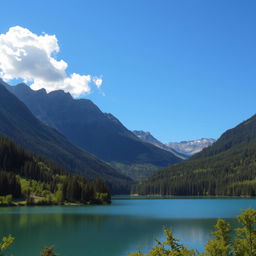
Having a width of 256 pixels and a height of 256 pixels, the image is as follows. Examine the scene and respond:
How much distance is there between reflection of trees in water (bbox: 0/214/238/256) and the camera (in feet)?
220

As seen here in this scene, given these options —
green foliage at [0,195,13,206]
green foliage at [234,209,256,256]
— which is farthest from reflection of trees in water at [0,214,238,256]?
green foliage at [0,195,13,206]

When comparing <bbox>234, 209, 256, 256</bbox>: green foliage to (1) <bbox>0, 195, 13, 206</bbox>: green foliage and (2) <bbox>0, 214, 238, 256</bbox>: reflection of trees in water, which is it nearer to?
(2) <bbox>0, 214, 238, 256</bbox>: reflection of trees in water

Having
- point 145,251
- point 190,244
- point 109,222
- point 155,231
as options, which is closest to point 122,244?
point 145,251

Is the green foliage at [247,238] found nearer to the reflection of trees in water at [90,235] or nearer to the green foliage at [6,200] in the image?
the reflection of trees in water at [90,235]

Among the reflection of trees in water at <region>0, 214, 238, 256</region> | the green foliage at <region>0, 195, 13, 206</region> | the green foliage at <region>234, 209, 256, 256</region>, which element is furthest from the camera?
the green foliage at <region>0, 195, 13, 206</region>

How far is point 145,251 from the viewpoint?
64.6 meters

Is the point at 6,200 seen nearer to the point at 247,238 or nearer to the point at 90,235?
the point at 90,235

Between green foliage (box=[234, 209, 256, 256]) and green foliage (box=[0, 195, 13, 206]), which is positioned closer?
green foliage (box=[234, 209, 256, 256])

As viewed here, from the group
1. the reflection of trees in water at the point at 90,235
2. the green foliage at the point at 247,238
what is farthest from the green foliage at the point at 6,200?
the green foliage at the point at 247,238

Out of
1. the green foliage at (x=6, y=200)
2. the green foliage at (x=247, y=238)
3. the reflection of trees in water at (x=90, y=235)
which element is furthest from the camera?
the green foliage at (x=6, y=200)

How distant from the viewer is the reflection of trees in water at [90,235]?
67188mm

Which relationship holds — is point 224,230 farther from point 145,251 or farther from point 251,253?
point 145,251

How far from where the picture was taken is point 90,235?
3307 inches

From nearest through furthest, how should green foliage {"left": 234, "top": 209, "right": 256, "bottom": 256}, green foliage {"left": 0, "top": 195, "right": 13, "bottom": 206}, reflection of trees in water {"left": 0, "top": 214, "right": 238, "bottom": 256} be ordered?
green foliage {"left": 234, "top": 209, "right": 256, "bottom": 256} < reflection of trees in water {"left": 0, "top": 214, "right": 238, "bottom": 256} < green foliage {"left": 0, "top": 195, "right": 13, "bottom": 206}
